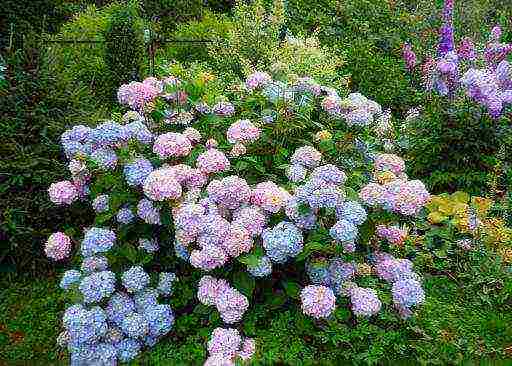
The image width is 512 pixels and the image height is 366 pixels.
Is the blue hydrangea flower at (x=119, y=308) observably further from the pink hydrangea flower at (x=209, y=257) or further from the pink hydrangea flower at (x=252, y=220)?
the pink hydrangea flower at (x=252, y=220)

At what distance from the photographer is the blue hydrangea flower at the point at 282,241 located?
3.04 metres

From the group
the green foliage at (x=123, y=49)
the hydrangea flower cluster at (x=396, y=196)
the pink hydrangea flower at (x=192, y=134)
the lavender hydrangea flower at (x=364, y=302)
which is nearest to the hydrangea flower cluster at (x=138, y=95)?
the pink hydrangea flower at (x=192, y=134)

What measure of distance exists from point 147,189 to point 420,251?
1.99 metres

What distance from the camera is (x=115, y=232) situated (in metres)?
3.62

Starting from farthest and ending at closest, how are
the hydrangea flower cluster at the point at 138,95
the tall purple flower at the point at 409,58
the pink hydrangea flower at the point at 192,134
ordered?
A: the tall purple flower at the point at 409,58
the hydrangea flower cluster at the point at 138,95
the pink hydrangea flower at the point at 192,134

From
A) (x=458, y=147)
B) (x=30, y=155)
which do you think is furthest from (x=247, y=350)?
(x=458, y=147)

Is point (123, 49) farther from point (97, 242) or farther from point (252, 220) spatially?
point (252, 220)

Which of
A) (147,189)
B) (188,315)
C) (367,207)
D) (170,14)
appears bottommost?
(170,14)

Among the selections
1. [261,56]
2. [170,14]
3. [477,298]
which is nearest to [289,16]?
[261,56]

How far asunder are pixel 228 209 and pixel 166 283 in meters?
0.52

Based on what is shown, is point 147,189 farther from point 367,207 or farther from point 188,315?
point 367,207

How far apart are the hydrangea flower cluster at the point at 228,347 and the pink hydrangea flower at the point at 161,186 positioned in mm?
690

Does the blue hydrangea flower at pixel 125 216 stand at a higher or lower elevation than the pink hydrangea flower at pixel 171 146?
lower

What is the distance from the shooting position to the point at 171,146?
3.39m
